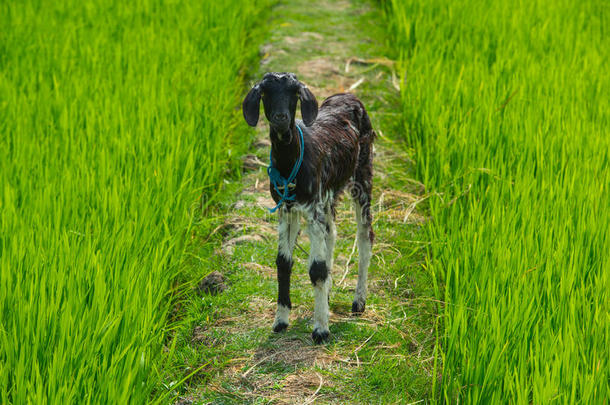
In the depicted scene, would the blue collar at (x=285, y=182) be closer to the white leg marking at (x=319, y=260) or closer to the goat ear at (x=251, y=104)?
the white leg marking at (x=319, y=260)

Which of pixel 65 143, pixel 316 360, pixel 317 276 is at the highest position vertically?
pixel 65 143

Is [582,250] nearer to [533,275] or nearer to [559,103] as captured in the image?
[533,275]

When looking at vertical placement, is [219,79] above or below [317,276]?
above

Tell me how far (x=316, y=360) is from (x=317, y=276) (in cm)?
37

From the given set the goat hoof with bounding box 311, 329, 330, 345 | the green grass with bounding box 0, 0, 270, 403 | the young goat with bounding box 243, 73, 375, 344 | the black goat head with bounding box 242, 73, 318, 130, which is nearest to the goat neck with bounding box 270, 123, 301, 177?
the young goat with bounding box 243, 73, 375, 344

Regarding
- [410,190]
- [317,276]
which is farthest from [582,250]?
[410,190]

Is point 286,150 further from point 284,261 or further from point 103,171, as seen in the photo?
point 103,171

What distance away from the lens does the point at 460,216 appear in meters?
3.33

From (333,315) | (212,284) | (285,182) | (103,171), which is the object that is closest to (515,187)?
(333,315)

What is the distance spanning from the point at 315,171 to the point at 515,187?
111 cm

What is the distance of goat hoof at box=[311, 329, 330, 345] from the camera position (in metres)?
3.00

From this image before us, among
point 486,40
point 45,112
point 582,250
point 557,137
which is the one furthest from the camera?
point 486,40

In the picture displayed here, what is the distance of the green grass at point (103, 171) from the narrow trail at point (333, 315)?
0.86 ft

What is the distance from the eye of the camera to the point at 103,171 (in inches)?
137
